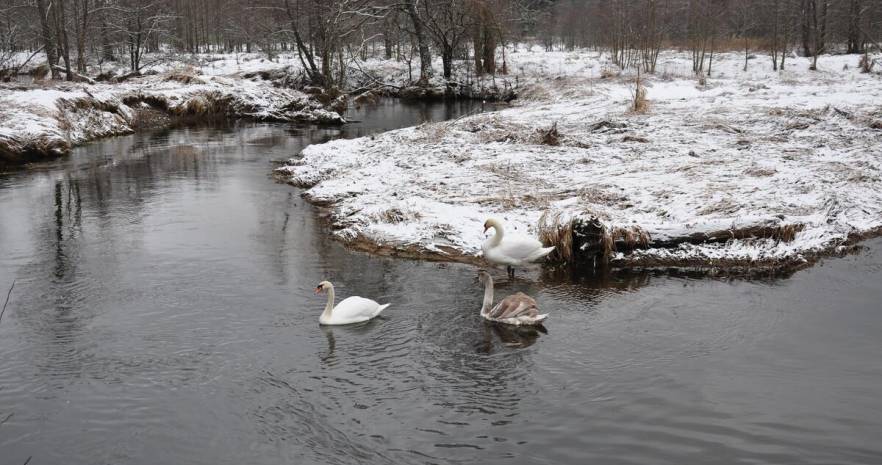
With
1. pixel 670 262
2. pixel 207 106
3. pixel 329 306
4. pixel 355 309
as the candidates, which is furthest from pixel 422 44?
pixel 355 309

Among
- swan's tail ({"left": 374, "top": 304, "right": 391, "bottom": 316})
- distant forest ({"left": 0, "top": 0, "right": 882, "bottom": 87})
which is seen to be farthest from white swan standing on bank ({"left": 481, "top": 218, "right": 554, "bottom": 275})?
distant forest ({"left": 0, "top": 0, "right": 882, "bottom": 87})

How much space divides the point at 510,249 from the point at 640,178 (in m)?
5.61

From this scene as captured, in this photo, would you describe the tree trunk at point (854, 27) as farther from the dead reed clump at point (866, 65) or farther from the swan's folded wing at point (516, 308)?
the swan's folded wing at point (516, 308)

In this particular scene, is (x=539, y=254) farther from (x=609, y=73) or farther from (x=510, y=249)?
(x=609, y=73)

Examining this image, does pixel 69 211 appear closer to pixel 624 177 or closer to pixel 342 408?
pixel 342 408

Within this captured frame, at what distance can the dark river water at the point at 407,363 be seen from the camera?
20.9ft

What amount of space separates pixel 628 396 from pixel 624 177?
29.3ft

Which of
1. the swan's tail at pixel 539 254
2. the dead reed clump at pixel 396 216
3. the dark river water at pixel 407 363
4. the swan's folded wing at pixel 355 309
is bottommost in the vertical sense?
the dark river water at pixel 407 363

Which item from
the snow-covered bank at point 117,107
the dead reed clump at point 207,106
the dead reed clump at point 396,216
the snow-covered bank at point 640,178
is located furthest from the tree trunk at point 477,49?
the dead reed clump at point 396,216

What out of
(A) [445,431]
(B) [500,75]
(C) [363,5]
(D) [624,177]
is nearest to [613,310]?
(A) [445,431]

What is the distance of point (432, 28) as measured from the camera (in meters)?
40.8

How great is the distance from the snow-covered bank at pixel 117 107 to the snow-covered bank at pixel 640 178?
8.60 meters

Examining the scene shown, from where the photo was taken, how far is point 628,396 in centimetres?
715

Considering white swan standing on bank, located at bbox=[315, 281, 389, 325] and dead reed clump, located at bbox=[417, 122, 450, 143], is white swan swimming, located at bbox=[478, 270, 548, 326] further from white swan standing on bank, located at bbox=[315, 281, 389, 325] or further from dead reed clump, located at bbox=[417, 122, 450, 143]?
dead reed clump, located at bbox=[417, 122, 450, 143]
